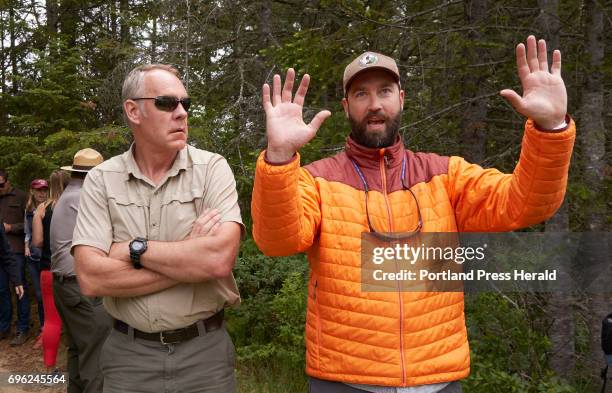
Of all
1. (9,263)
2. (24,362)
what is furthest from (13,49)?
(24,362)

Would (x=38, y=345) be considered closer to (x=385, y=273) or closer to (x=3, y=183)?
(x=3, y=183)

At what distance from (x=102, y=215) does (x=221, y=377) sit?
106 centimetres

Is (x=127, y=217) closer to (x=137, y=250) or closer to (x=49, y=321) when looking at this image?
(x=137, y=250)

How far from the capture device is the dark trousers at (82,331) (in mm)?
4609

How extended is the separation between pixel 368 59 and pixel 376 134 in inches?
15.7

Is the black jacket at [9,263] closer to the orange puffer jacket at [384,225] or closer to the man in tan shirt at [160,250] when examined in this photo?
the man in tan shirt at [160,250]

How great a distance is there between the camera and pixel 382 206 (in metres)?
2.54

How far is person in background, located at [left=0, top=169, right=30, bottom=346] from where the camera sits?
7852mm

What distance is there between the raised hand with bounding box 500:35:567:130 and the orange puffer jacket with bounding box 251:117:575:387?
0.08 metres

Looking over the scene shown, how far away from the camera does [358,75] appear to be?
8.96 ft

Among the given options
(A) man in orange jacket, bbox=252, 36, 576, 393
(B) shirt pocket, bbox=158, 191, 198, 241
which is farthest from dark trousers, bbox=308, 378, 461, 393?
(B) shirt pocket, bbox=158, 191, 198, 241

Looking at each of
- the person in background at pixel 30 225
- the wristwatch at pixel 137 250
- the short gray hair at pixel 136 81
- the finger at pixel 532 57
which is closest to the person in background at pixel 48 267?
the person in background at pixel 30 225

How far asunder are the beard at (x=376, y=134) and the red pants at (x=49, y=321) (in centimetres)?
356

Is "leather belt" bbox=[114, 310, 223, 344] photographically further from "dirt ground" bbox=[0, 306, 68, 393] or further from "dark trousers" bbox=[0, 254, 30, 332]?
"dark trousers" bbox=[0, 254, 30, 332]
